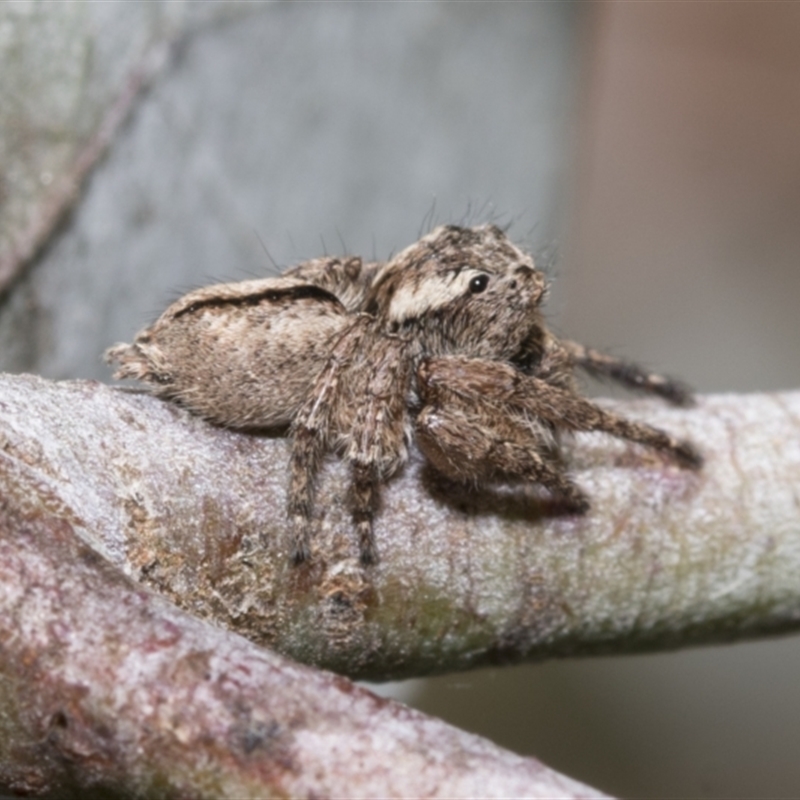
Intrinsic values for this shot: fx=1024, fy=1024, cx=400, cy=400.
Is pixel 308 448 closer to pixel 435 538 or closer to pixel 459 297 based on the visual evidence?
pixel 435 538

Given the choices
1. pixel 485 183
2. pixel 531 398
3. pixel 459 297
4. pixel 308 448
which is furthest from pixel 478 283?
pixel 485 183

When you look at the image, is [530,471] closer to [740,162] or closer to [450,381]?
[450,381]

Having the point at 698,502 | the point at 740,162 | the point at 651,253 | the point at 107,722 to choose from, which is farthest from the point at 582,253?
the point at 107,722

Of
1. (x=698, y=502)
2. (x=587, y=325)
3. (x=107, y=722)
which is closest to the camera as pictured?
(x=107, y=722)

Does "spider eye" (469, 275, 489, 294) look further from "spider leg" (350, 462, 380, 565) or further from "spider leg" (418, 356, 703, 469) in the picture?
"spider leg" (350, 462, 380, 565)

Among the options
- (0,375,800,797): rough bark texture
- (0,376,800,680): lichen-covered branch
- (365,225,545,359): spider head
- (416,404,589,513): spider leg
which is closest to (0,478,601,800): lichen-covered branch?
(0,375,800,797): rough bark texture

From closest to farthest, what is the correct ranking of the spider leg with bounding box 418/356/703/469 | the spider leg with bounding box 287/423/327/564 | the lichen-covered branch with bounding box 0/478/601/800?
the lichen-covered branch with bounding box 0/478/601/800 < the spider leg with bounding box 287/423/327/564 < the spider leg with bounding box 418/356/703/469

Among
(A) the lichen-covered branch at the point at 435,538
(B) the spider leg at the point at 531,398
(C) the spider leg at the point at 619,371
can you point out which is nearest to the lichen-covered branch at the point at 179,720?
(A) the lichen-covered branch at the point at 435,538

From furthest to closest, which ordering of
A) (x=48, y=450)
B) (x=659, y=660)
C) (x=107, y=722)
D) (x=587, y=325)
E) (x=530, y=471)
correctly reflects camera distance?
(x=587, y=325) → (x=659, y=660) → (x=530, y=471) → (x=48, y=450) → (x=107, y=722)
